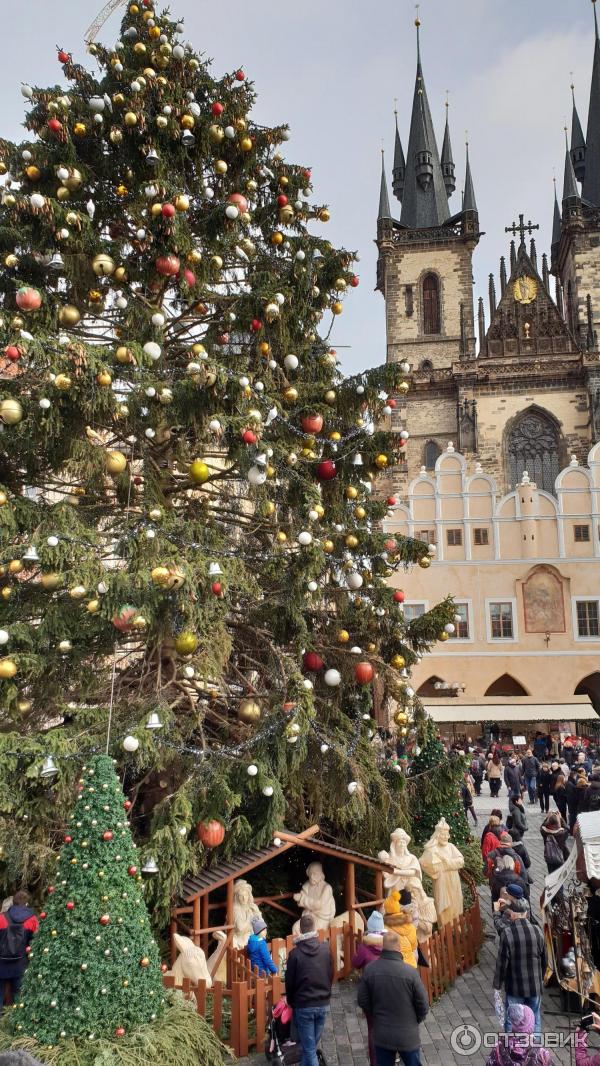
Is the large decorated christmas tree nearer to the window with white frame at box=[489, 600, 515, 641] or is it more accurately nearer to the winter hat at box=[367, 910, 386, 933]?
the winter hat at box=[367, 910, 386, 933]

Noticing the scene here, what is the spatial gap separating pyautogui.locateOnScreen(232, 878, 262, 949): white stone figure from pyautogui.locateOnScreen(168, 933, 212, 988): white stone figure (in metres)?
0.83

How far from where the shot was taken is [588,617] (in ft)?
100

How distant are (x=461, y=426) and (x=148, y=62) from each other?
110 ft

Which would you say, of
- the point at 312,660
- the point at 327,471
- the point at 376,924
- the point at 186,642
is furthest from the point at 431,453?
the point at 376,924

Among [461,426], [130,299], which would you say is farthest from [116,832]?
[461,426]

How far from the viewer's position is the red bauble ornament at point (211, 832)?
7535 mm

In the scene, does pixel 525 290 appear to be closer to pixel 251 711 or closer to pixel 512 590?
pixel 512 590

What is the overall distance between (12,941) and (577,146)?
55.1 metres

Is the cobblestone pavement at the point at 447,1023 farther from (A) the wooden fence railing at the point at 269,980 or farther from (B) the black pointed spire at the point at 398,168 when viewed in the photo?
(B) the black pointed spire at the point at 398,168

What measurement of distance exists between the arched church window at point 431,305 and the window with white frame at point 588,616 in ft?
69.0

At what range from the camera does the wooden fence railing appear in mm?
6719

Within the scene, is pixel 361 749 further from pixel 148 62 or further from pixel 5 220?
pixel 148 62

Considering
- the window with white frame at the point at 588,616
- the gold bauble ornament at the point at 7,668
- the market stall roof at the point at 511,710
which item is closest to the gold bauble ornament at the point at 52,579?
the gold bauble ornament at the point at 7,668

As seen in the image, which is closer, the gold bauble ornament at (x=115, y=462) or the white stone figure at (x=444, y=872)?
the gold bauble ornament at (x=115, y=462)
